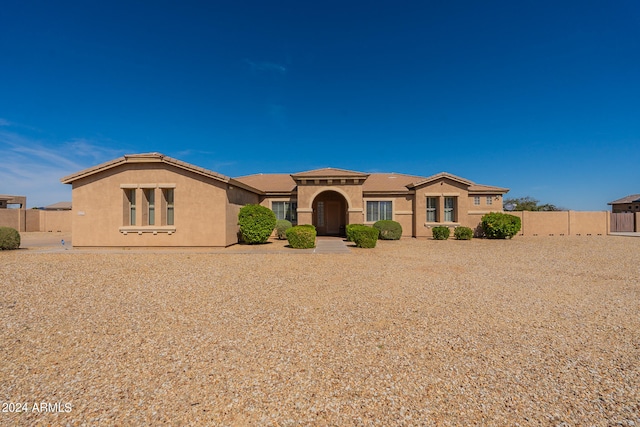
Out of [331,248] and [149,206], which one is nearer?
[331,248]

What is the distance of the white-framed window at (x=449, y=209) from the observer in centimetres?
2000

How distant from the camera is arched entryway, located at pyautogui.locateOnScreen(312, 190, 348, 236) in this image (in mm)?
22781

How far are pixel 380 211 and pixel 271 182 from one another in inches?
371

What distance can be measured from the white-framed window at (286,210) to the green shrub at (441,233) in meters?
10.0

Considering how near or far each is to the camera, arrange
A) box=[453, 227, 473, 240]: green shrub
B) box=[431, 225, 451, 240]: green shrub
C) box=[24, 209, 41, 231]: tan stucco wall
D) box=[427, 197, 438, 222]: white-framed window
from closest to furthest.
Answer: box=[453, 227, 473, 240]: green shrub, box=[431, 225, 451, 240]: green shrub, box=[427, 197, 438, 222]: white-framed window, box=[24, 209, 41, 231]: tan stucco wall

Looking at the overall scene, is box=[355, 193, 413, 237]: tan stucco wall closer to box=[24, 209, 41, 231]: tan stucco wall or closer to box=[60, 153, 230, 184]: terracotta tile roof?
box=[60, 153, 230, 184]: terracotta tile roof

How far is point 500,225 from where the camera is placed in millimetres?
18891

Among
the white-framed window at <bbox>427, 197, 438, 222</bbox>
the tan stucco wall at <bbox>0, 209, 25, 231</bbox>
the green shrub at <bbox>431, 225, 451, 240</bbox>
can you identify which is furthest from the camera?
the tan stucco wall at <bbox>0, 209, 25, 231</bbox>

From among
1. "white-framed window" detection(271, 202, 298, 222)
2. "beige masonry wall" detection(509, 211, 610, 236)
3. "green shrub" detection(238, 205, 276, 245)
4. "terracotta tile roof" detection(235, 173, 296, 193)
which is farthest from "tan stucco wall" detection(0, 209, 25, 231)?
"beige masonry wall" detection(509, 211, 610, 236)

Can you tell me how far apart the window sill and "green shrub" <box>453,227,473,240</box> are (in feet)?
57.5

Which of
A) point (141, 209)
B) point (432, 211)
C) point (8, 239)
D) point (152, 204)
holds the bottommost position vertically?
point (8, 239)

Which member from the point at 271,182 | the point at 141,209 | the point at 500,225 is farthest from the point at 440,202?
the point at 141,209

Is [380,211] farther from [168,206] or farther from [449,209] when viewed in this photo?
[168,206]

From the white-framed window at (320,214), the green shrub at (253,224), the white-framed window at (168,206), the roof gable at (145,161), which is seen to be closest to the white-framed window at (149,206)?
the white-framed window at (168,206)
